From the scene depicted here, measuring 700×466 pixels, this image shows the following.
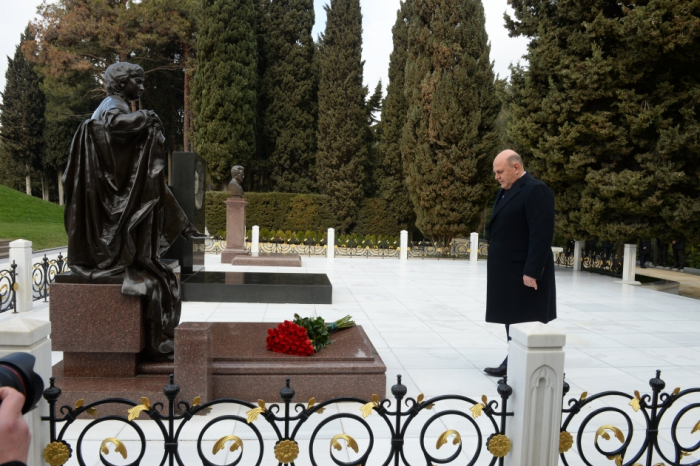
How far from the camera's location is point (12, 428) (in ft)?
3.76

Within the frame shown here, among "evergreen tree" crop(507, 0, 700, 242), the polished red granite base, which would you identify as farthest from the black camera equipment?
"evergreen tree" crop(507, 0, 700, 242)

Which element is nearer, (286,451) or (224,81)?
(286,451)

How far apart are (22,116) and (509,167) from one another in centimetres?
4319

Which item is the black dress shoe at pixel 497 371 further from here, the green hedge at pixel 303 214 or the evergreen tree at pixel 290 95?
the evergreen tree at pixel 290 95

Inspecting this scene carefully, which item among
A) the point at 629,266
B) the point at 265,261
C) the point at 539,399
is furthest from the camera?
the point at 265,261

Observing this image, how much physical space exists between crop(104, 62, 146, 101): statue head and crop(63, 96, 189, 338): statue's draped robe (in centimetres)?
22

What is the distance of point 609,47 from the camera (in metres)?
13.4

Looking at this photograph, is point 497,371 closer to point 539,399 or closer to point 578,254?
point 539,399

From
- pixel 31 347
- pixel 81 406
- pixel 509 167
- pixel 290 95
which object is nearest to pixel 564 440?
pixel 509 167

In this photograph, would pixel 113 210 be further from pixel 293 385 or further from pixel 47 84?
pixel 47 84

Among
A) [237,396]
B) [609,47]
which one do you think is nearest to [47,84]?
[609,47]

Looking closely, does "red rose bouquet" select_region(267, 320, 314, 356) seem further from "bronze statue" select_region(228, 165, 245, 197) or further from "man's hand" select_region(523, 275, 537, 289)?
"bronze statue" select_region(228, 165, 245, 197)

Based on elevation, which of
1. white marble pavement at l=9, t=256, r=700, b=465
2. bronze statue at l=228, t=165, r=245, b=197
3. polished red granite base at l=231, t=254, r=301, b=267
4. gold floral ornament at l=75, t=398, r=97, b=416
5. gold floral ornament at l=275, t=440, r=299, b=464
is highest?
bronze statue at l=228, t=165, r=245, b=197

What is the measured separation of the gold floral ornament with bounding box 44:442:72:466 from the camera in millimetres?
2609
